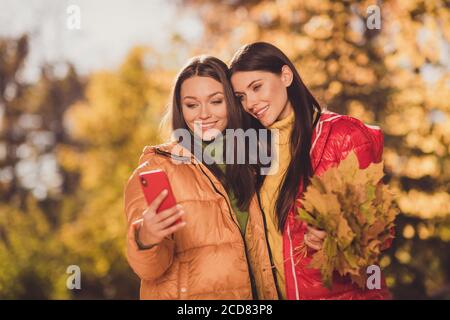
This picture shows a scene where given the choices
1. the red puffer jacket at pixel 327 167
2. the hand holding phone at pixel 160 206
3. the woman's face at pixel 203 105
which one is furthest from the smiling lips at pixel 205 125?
the hand holding phone at pixel 160 206

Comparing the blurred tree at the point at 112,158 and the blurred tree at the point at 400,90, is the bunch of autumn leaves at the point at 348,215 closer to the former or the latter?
the blurred tree at the point at 400,90

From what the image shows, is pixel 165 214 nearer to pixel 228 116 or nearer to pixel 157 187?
pixel 157 187

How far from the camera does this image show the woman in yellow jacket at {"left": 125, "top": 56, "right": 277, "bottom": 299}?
7.87ft

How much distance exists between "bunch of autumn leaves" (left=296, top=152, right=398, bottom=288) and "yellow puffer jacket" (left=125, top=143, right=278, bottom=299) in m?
0.35

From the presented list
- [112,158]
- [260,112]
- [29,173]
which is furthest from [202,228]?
[29,173]

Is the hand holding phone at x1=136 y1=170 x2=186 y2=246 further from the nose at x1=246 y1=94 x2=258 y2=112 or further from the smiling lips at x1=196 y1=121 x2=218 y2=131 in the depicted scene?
the nose at x1=246 y1=94 x2=258 y2=112

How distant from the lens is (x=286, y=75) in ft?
9.90

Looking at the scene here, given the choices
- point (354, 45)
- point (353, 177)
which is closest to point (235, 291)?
point (353, 177)

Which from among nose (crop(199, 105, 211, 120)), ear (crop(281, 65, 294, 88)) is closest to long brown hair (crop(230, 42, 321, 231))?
ear (crop(281, 65, 294, 88))

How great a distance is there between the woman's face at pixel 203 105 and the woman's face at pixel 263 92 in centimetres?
13

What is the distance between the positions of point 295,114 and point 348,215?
86 cm

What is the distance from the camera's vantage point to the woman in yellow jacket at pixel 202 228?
240cm
